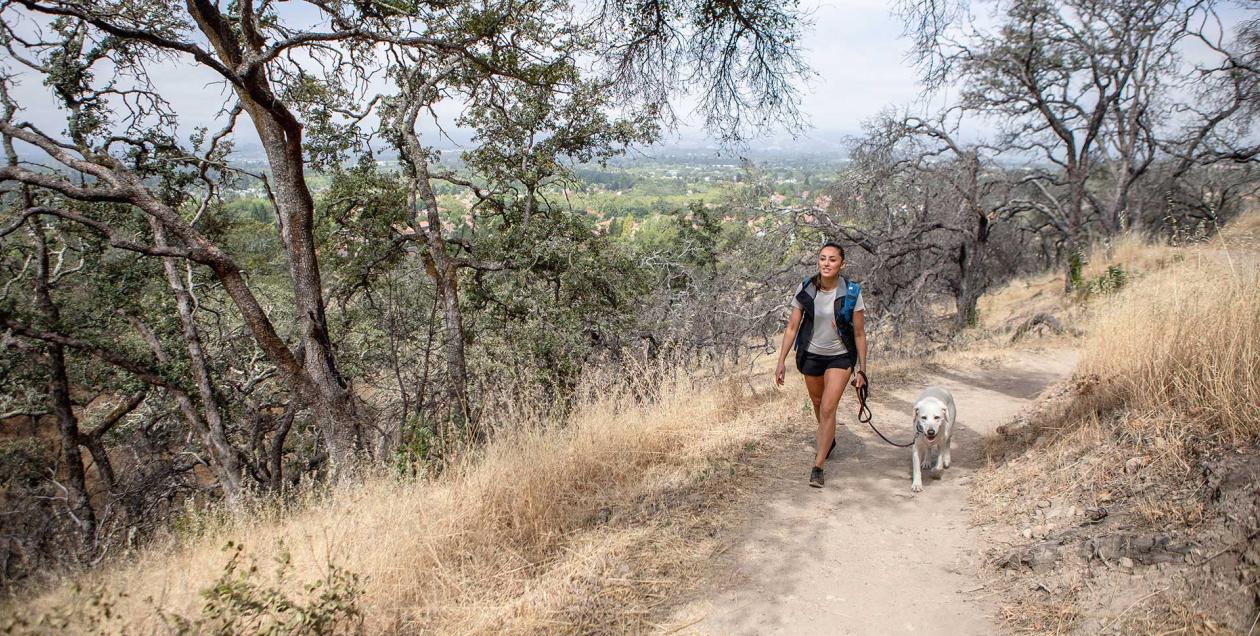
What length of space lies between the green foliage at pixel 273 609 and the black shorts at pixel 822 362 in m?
3.22

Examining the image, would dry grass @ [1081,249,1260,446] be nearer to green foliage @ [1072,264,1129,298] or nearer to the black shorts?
the black shorts

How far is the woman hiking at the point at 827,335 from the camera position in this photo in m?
4.21

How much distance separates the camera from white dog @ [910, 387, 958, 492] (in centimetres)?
420

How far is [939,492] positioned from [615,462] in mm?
2433

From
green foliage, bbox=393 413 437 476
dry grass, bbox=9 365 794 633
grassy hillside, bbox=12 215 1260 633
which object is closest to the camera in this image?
grassy hillside, bbox=12 215 1260 633

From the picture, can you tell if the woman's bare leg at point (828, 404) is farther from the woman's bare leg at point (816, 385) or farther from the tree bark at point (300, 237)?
the tree bark at point (300, 237)

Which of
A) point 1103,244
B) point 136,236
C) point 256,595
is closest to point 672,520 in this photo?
point 256,595

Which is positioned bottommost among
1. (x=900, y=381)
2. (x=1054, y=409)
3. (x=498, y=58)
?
(x=900, y=381)

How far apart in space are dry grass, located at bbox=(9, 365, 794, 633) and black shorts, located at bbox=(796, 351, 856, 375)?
987 mm

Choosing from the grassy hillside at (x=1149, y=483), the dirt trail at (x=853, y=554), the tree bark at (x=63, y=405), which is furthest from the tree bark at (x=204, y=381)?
the grassy hillside at (x=1149, y=483)

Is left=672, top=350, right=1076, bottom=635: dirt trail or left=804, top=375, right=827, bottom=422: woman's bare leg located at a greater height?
left=804, top=375, right=827, bottom=422: woman's bare leg

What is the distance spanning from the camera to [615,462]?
451 centimetres

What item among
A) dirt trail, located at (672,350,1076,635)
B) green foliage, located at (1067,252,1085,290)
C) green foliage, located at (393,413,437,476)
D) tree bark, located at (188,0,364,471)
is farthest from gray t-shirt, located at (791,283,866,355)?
green foliage, located at (1067,252,1085,290)

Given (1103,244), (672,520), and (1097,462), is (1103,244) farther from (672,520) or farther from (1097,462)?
(672,520)
